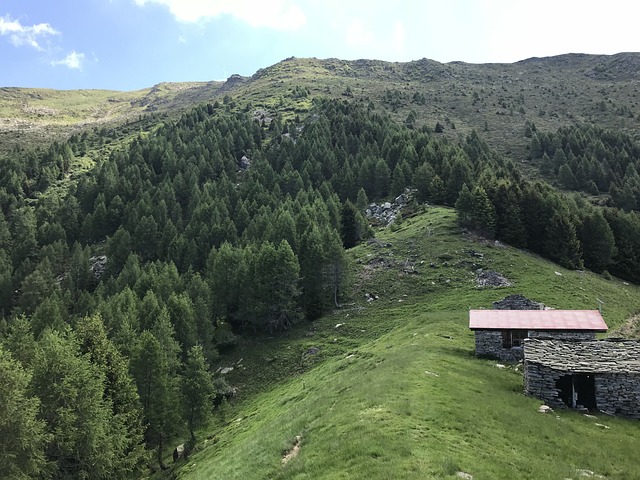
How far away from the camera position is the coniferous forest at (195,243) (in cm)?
3712

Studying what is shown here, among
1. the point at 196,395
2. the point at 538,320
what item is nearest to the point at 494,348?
the point at 538,320

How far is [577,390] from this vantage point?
2830 centimetres

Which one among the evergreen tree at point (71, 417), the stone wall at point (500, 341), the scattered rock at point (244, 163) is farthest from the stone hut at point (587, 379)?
the scattered rock at point (244, 163)

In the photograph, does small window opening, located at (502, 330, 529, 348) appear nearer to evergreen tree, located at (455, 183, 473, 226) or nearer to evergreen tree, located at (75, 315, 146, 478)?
evergreen tree, located at (75, 315, 146, 478)

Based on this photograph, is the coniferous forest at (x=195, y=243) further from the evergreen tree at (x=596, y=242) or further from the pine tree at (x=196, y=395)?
the evergreen tree at (x=596, y=242)

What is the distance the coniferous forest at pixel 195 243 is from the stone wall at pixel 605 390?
32.7 metres

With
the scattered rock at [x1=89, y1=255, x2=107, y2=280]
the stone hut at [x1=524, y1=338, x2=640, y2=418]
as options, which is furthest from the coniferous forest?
the stone hut at [x1=524, y1=338, x2=640, y2=418]

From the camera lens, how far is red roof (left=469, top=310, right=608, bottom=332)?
37.6 meters

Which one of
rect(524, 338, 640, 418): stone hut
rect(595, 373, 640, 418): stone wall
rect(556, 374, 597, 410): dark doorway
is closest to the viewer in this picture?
rect(595, 373, 640, 418): stone wall

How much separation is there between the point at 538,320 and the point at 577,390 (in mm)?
11819

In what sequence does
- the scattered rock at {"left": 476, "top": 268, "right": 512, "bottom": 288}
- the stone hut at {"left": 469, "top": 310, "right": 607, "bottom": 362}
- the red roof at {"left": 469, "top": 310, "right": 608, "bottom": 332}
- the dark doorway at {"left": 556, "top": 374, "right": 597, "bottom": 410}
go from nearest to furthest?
the dark doorway at {"left": 556, "top": 374, "right": 597, "bottom": 410}, the stone hut at {"left": 469, "top": 310, "right": 607, "bottom": 362}, the red roof at {"left": 469, "top": 310, "right": 608, "bottom": 332}, the scattered rock at {"left": 476, "top": 268, "right": 512, "bottom": 288}

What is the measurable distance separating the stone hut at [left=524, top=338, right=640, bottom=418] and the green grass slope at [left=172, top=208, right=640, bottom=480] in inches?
60.1

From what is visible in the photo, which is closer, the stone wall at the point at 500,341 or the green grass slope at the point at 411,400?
the green grass slope at the point at 411,400

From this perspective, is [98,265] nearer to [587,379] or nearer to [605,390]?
[587,379]
